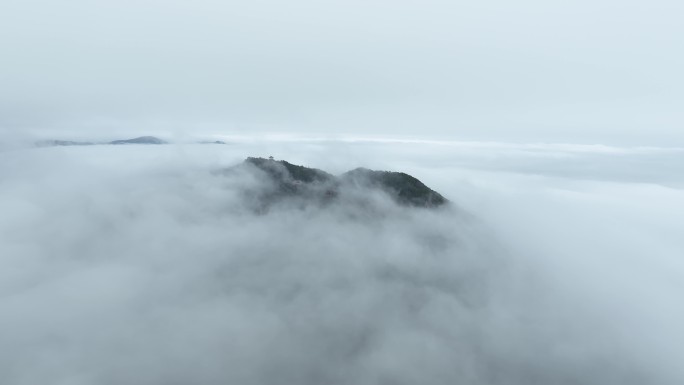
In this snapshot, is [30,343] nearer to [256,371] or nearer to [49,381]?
[49,381]

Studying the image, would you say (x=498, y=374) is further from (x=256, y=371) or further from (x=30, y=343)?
(x=30, y=343)

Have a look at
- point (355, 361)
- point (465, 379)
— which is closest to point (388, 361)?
point (355, 361)

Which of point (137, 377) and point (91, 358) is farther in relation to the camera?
point (91, 358)

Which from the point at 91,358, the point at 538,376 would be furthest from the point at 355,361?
the point at 91,358

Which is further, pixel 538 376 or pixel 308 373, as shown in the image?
pixel 538 376

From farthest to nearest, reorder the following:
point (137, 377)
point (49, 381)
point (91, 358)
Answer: point (91, 358)
point (137, 377)
point (49, 381)

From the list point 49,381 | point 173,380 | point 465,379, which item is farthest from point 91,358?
point 465,379

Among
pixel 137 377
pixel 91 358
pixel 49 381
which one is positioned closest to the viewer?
Answer: pixel 49 381
